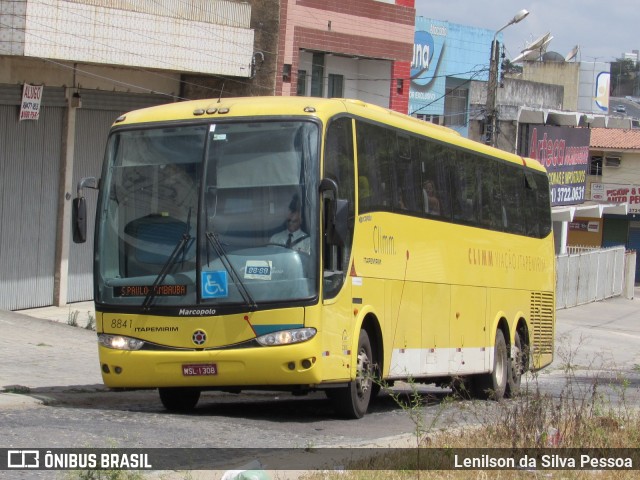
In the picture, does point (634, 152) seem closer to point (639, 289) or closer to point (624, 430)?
point (639, 289)

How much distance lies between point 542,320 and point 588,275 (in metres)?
23.9

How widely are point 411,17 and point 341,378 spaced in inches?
797

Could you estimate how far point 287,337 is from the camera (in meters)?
11.4

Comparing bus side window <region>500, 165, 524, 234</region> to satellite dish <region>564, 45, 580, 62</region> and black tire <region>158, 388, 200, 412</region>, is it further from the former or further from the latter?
satellite dish <region>564, 45, 580, 62</region>

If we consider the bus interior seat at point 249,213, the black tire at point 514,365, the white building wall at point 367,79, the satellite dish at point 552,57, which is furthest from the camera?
the satellite dish at point 552,57

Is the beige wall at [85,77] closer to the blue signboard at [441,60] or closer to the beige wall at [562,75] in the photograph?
the blue signboard at [441,60]

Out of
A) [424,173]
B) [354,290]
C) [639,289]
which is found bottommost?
[639,289]

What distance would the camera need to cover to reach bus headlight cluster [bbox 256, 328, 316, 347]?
37.4ft

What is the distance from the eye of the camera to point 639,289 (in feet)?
192

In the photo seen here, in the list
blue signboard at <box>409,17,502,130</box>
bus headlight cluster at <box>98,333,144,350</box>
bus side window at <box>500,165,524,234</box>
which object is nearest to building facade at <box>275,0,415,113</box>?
bus side window at <box>500,165,524,234</box>

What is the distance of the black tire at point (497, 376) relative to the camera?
1742 centimetres

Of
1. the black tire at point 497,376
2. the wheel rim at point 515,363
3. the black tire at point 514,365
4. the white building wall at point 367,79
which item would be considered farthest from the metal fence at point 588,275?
the black tire at point 497,376

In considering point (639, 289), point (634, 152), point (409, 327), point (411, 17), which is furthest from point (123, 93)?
point (634, 152)

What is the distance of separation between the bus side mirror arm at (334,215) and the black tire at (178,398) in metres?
2.50
